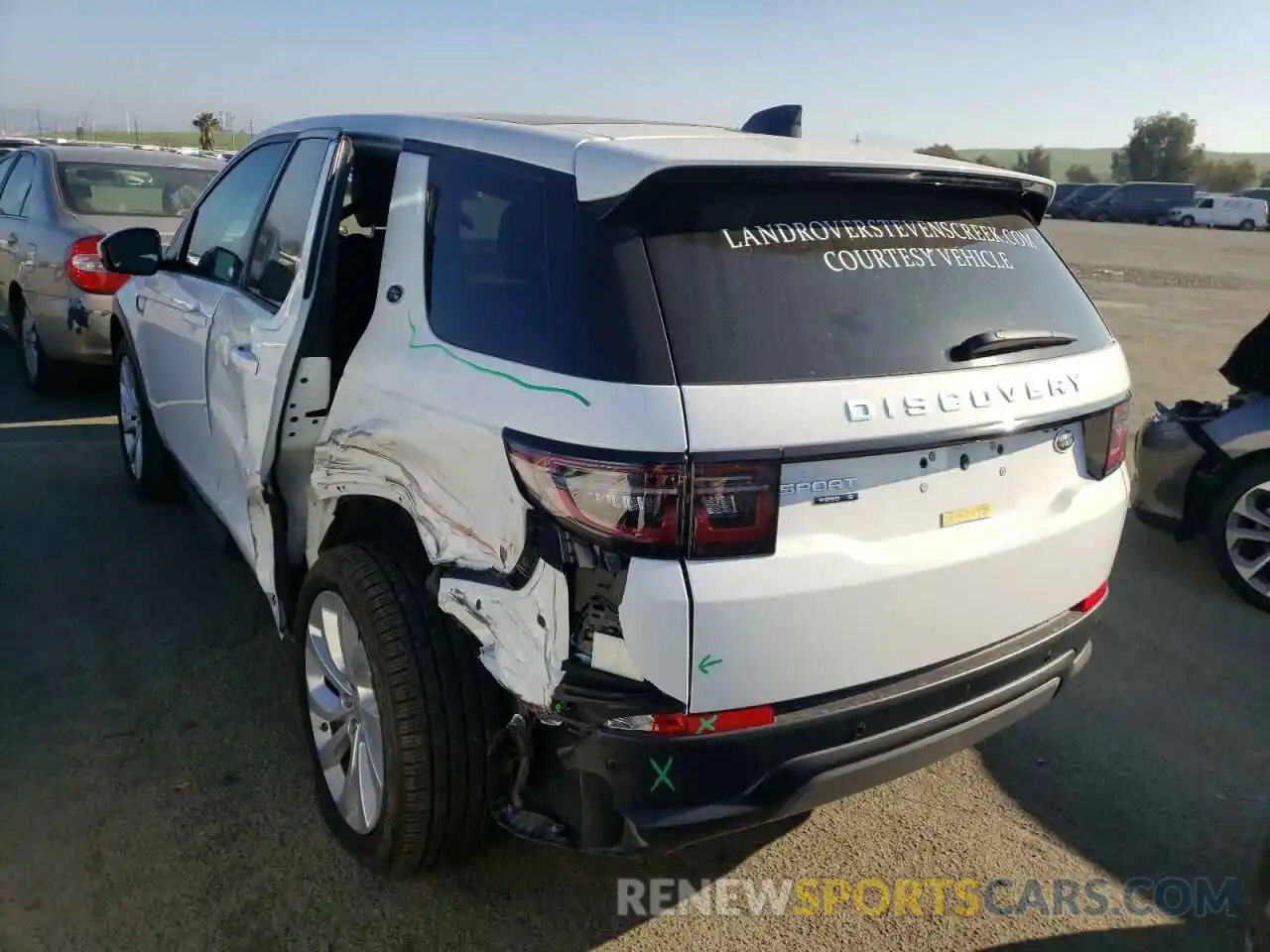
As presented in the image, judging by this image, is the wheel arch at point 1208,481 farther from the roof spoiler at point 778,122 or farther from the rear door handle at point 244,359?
the rear door handle at point 244,359

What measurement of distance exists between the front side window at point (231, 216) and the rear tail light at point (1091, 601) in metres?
2.93

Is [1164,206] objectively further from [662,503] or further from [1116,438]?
[662,503]

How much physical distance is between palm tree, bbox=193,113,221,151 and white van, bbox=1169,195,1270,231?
45.4 m

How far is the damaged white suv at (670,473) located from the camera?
77.8 inches

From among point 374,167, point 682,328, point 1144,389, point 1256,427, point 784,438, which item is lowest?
point 1144,389

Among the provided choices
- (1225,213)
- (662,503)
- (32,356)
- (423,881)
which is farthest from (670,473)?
(1225,213)

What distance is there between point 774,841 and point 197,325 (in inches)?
109

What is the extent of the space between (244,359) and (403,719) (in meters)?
1.45

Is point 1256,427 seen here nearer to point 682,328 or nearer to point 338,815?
point 682,328

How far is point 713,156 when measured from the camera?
212 cm

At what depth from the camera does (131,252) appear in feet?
13.9

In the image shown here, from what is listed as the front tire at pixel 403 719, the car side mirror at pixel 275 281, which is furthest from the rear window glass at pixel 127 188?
the front tire at pixel 403 719

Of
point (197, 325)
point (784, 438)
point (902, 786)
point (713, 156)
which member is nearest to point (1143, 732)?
point (902, 786)

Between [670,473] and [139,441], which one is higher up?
[670,473]
